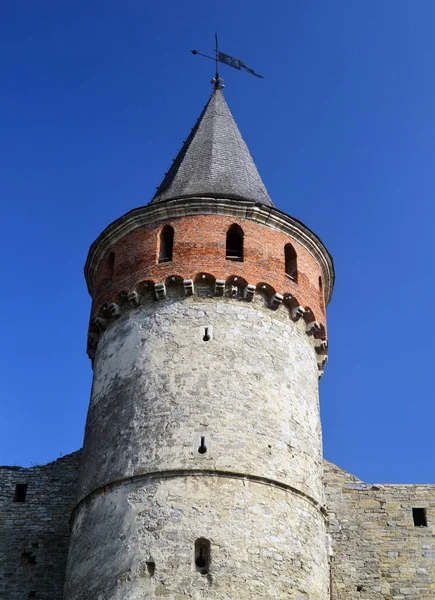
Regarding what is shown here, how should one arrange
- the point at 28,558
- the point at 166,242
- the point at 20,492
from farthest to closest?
1. the point at 20,492
2. the point at 166,242
3. the point at 28,558

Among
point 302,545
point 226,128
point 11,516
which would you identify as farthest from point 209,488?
point 226,128

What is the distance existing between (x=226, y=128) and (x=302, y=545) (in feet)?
40.6

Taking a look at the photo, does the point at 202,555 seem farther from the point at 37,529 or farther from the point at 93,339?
the point at 93,339

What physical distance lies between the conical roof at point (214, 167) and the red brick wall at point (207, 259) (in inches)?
31.5

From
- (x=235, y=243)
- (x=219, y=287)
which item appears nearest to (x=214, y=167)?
(x=235, y=243)

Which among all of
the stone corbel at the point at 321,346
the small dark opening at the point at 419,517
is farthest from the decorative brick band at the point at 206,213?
the small dark opening at the point at 419,517

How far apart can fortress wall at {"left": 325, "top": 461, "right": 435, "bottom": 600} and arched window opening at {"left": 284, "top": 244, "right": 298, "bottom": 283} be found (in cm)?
453

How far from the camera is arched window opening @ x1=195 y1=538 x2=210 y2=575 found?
14.7 meters

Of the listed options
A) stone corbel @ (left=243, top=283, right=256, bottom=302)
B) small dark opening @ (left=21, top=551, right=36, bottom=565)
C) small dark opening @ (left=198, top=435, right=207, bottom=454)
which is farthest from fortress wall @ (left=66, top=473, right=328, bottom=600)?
stone corbel @ (left=243, top=283, right=256, bottom=302)

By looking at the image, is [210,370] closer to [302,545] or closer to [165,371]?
[165,371]

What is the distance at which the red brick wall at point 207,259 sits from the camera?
18297 mm

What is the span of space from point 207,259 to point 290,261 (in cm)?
235

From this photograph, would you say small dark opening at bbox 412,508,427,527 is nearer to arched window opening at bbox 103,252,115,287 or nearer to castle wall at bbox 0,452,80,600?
castle wall at bbox 0,452,80,600

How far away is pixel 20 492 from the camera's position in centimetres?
2022
